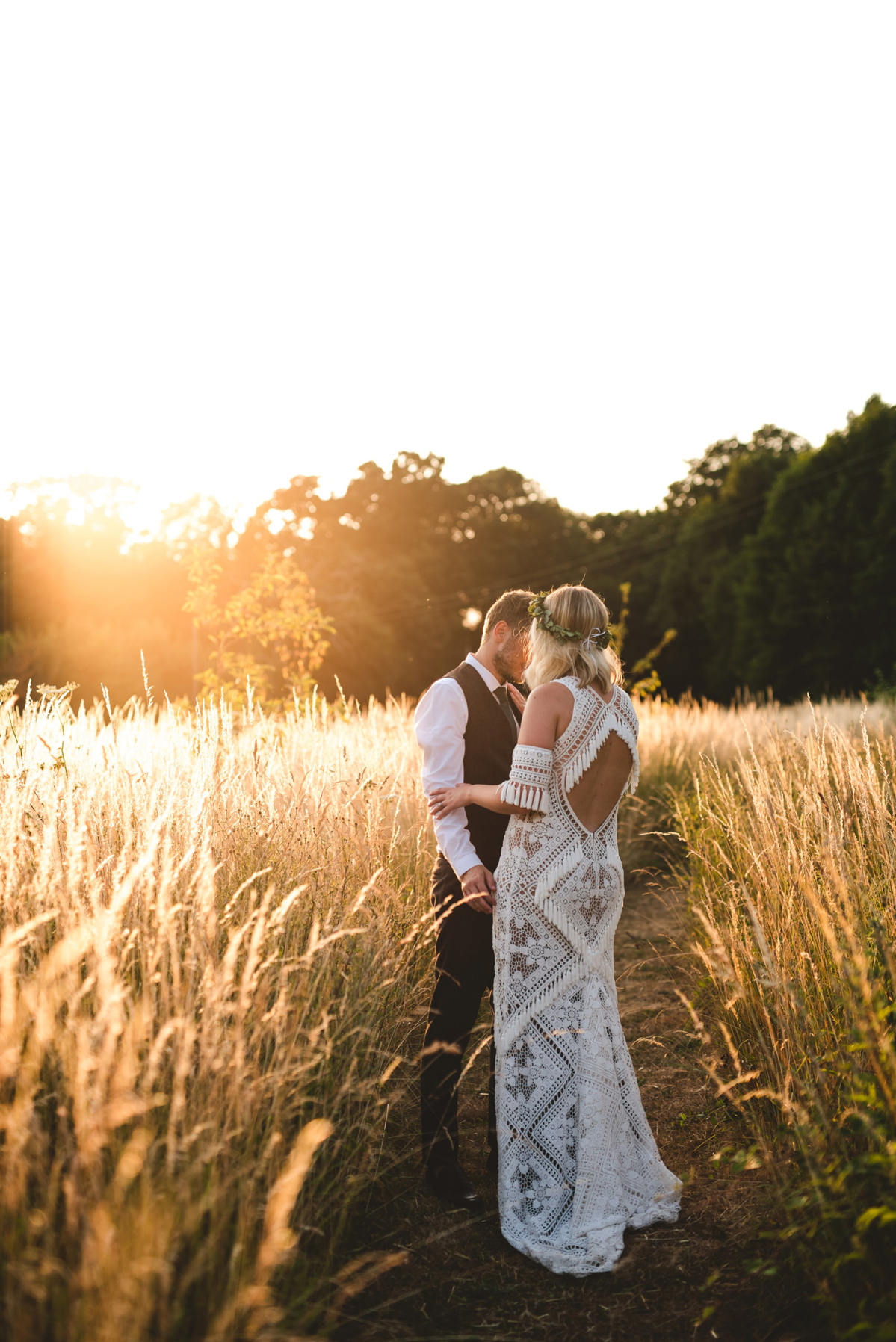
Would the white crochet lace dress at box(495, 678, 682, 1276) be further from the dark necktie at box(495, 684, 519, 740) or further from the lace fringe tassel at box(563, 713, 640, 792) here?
the dark necktie at box(495, 684, 519, 740)

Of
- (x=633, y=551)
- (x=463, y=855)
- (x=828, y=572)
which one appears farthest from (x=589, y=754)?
(x=633, y=551)

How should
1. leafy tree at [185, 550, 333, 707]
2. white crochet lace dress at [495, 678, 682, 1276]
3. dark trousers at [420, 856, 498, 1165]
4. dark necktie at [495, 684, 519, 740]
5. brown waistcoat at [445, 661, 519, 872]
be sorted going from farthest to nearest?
leafy tree at [185, 550, 333, 707], dark necktie at [495, 684, 519, 740], brown waistcoat at [445, 661, 519, 872], dark trousers at [420, 856, 498, 1165], white crochet lace dress at [495, 678, 682, 1276]

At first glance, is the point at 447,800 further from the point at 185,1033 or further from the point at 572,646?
the point at 185,1033

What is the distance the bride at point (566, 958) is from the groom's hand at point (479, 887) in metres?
0.07

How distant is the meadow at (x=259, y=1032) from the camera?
1.65 metres

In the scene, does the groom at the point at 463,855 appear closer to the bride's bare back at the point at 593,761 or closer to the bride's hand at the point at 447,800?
the bride's hand at the point at 447,800

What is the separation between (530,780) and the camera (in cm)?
273

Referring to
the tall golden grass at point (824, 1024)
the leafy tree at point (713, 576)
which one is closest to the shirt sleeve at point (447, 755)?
the tall golden grass at point (824, 1024)

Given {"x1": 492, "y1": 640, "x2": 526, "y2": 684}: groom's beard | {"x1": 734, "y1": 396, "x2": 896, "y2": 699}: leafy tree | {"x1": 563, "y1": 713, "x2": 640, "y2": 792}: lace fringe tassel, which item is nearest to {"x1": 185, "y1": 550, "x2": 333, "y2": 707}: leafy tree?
{"x1": 492, "y1": 640, "x2": 526, "y2": 684}: groom's beard

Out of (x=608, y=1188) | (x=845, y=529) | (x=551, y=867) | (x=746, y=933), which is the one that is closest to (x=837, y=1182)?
(x=608, y=1188)

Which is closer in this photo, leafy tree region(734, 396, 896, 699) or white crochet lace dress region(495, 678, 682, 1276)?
white crochet lace dress region(495, 678, 682, 1276)

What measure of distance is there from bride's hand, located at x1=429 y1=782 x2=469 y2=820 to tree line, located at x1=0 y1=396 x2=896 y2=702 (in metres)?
11.5

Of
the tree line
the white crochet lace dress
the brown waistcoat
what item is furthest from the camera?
the tree line

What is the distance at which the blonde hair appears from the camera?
282 cm
